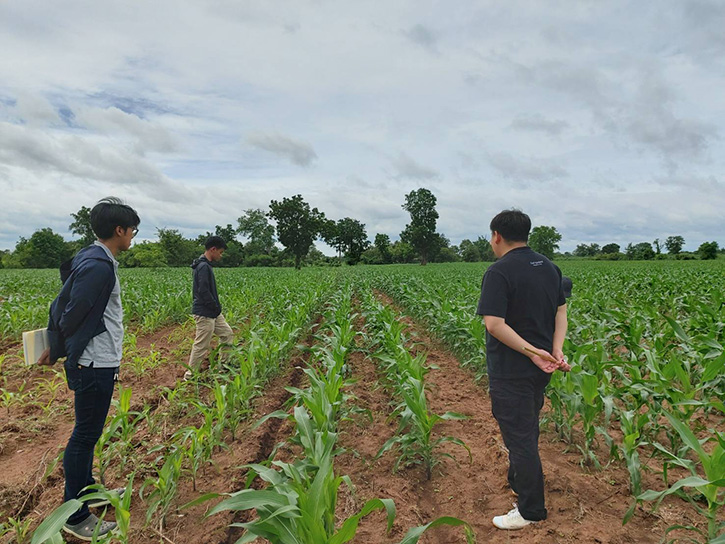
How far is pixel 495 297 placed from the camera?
2326 millimetres

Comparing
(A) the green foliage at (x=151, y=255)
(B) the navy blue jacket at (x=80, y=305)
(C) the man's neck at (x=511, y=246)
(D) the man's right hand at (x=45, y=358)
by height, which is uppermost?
(A) the green foliage at (x=151, y=255)

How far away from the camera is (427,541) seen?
96.7 inches

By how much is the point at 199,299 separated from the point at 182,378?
1.11m

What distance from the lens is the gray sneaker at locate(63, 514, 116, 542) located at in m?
2.46

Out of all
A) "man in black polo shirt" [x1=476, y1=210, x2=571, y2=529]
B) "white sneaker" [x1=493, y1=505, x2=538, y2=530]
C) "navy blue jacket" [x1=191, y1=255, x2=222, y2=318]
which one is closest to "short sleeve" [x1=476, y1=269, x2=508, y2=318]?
"man in black polo shirt" [x1=476, y1=210, x2=571, y2=529]

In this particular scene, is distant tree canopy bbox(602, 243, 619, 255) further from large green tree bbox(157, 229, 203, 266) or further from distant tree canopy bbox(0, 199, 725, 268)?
large green tree bbox(157, 229, 203, 266)

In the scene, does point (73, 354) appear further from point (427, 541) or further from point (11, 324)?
point (11, 324)

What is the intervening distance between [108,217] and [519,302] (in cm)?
258

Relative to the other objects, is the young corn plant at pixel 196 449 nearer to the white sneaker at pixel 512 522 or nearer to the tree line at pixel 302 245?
the white sneaker at pixel 512 522

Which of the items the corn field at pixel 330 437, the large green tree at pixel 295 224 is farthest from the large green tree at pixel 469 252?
the corn field at pixel 330 437

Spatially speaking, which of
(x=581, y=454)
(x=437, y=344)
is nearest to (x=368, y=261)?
(x=437, y=344)

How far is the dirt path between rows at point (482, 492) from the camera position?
2.45 metres

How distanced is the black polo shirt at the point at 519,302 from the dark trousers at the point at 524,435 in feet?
0.26

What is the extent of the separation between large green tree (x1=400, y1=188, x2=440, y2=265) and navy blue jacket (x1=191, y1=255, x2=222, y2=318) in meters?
62.1
